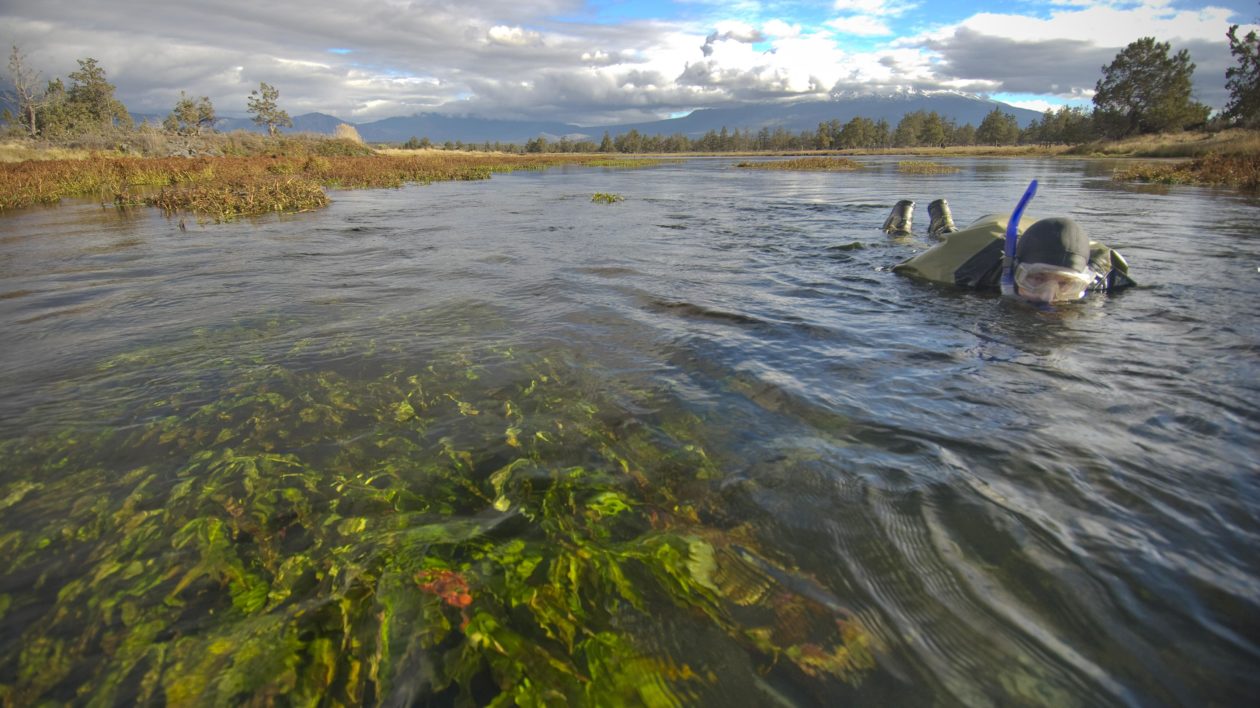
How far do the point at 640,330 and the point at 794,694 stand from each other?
16.1ft

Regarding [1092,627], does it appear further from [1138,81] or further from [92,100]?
[1138,81]

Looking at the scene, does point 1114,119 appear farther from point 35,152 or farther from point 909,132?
point 35,152

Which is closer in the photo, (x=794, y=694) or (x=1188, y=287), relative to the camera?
(x=794, y=694)

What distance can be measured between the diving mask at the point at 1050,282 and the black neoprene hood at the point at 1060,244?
0.08 m

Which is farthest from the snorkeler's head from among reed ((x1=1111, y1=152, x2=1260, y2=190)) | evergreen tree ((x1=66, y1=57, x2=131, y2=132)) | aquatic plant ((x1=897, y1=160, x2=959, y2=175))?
evergreen tree ((x1=66, y1=57, x2=131, y2=132))

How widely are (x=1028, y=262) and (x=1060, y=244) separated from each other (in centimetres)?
41

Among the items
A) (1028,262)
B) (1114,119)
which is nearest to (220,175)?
(1028,262)

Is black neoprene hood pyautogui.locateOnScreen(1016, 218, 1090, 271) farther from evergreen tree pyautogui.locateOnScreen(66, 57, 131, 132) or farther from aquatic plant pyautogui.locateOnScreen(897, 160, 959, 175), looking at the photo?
evergreen tree pyautogui.locateOnScreen(66, 57, 131, 132)

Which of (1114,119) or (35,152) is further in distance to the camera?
(1114,119)

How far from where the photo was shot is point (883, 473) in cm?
354

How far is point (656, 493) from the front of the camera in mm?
3389

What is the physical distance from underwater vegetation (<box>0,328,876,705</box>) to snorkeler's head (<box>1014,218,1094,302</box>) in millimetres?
6266

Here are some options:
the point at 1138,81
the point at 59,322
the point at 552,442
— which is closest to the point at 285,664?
the point at 552,442

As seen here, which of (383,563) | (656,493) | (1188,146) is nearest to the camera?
(383,563)
